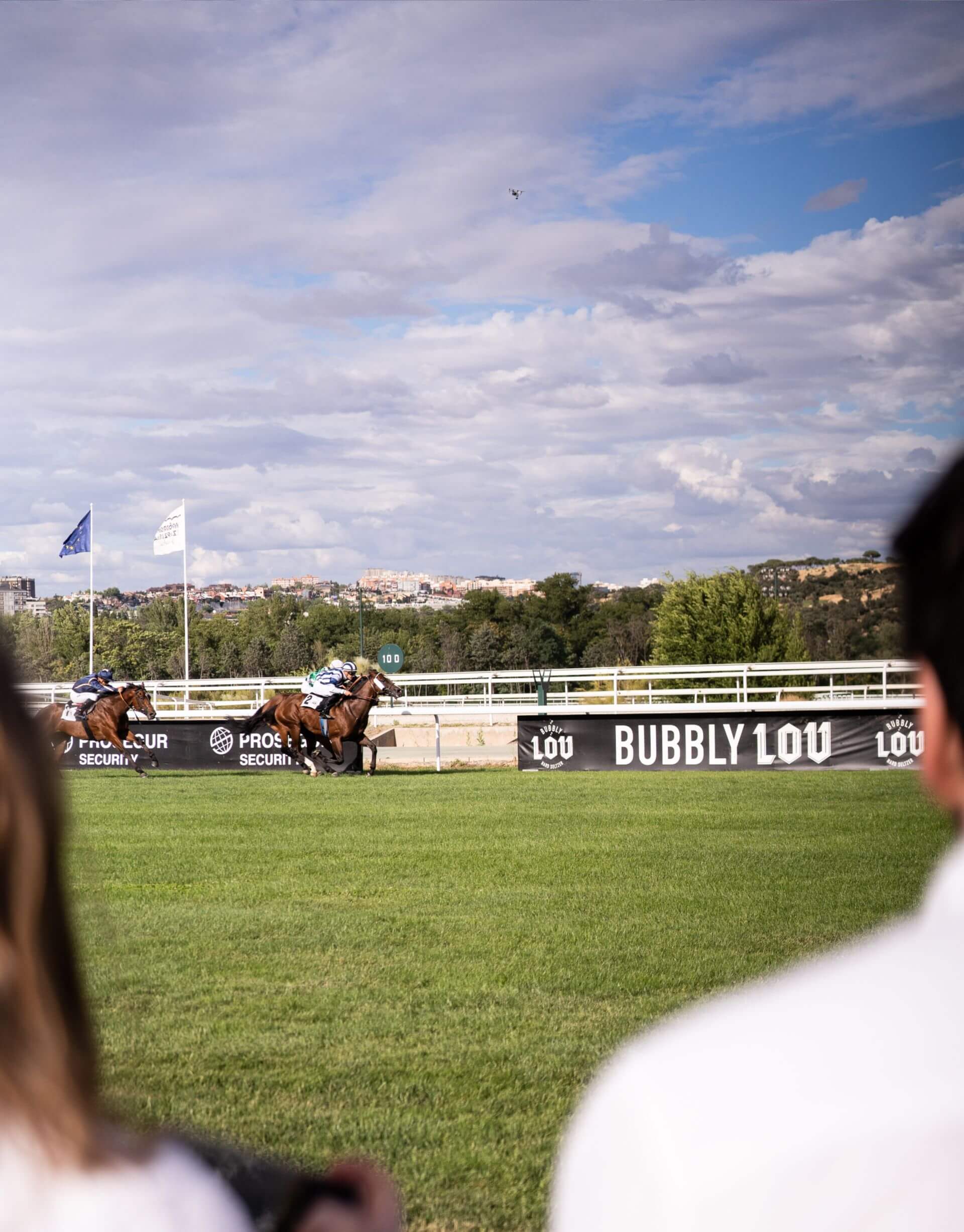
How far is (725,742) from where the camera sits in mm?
23719

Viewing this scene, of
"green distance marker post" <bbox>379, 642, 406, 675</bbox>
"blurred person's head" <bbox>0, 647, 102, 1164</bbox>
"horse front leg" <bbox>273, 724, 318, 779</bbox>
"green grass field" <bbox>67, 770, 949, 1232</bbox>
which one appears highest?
"green distance marker post" <bbox>379, 642, 406, 675</bbox>

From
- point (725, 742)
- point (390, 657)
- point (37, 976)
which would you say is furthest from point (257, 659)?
point (37, 976)

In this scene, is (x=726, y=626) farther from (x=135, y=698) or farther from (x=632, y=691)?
(x=135, y=698)

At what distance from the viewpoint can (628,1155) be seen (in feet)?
3.19

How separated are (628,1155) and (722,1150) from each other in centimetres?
8

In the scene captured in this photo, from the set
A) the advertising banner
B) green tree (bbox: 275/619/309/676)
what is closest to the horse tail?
the advertising banner

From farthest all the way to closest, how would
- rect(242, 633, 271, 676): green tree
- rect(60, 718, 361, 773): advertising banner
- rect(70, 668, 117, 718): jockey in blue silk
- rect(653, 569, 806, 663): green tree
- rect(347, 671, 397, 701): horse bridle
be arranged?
1. rect(242, 633, 271, 676): green tree
2. rect(653, 569, 806, 663): green tree
3. rect(60, 718, 361, 773): advertising banner
4. rect(347, 671, 397, 701): horse bridle
5. rect(70, 668, 117, 718): jockey in blue silk

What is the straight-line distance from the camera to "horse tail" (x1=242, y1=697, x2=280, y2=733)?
2556 cm

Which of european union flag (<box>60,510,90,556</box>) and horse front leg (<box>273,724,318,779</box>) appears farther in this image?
european union flag (<box>60,510,90,556</box>)

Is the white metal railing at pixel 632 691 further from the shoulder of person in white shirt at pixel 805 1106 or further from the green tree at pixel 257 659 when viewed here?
the green tree at pixel 257 659

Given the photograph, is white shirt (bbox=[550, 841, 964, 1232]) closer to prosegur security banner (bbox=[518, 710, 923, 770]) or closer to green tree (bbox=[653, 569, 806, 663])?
prosegur security banner (bbox=[518, 710, 923, 770])

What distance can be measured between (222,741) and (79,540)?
1273 cm

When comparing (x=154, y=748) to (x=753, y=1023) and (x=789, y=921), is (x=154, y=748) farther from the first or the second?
(x=753, y=1023)

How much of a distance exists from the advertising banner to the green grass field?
839cm
